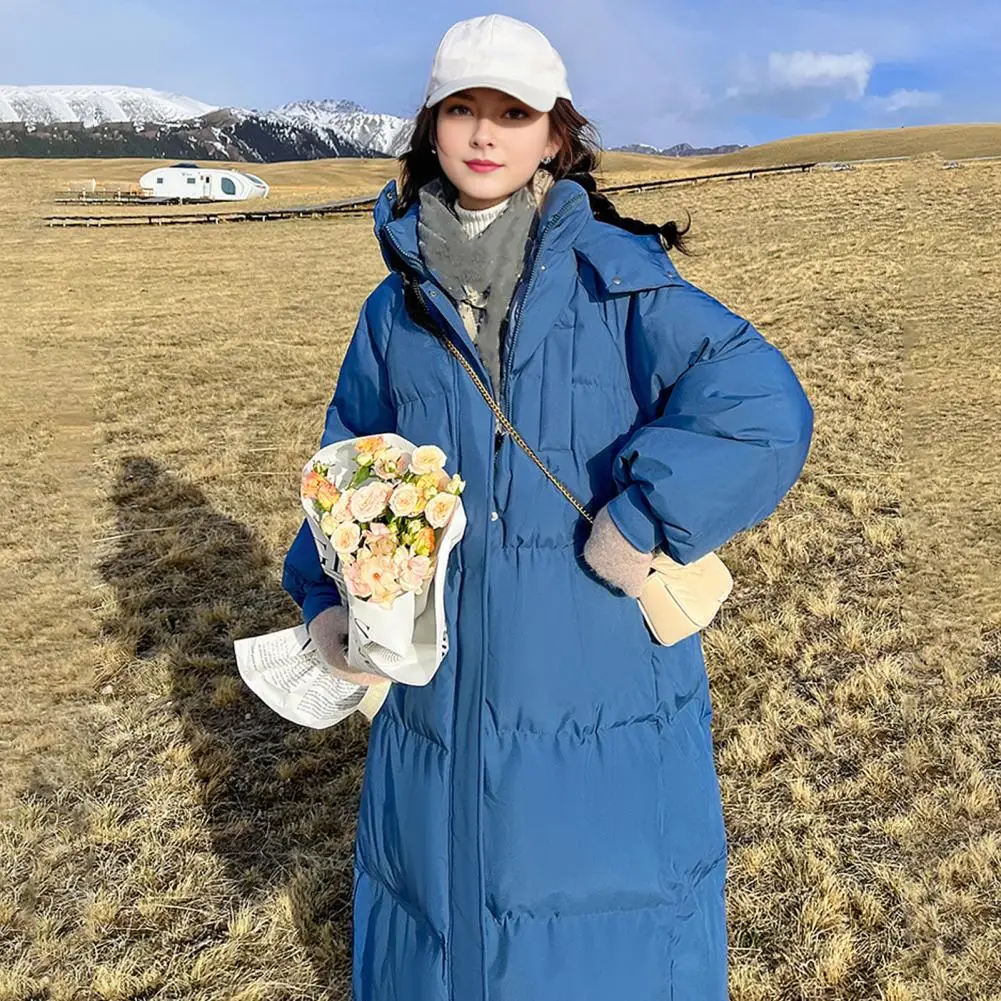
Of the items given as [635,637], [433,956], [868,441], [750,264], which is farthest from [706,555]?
[750,264]

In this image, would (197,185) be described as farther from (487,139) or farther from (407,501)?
(407,501)

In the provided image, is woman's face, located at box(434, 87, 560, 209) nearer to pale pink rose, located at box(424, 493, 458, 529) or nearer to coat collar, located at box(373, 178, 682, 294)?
coat collar, located at box(373, 178, 682, 294)

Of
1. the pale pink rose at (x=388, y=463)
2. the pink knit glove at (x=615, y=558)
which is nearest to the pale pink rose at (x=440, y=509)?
the pale pink rose at (x=388, y=463)

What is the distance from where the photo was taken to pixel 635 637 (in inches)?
70.8

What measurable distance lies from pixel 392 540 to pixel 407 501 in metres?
0.08

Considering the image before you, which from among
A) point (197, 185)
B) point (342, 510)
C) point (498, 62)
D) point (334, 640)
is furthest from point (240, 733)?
point (197, 185)

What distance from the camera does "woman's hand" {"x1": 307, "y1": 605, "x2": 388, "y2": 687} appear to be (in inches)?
77.2

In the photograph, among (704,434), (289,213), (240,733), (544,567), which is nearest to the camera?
(704,434)

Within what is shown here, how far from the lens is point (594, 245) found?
5.57 feet

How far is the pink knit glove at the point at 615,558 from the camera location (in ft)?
5.32

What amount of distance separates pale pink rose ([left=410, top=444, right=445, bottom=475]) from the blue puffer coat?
0.10m

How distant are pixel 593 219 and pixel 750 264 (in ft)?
52.8

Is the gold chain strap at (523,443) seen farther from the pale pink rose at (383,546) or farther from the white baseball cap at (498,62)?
the white baseball cap at (498,62)

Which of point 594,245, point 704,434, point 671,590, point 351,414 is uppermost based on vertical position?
point 594,245
